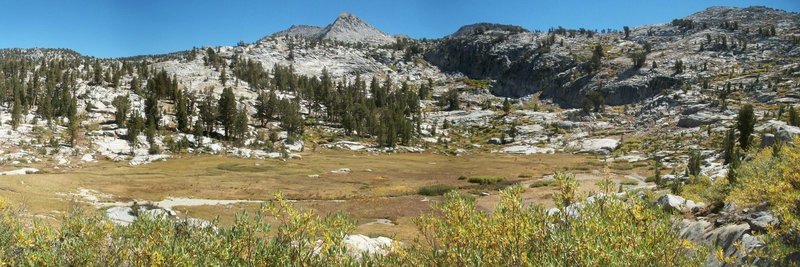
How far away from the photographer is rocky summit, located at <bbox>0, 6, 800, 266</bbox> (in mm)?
10695

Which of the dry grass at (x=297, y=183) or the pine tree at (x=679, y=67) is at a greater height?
the pine tree at (x=679, y=67)

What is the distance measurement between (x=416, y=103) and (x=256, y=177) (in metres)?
127

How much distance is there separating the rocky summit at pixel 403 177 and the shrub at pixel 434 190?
0.63 m

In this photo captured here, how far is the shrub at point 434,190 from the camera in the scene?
65.2m

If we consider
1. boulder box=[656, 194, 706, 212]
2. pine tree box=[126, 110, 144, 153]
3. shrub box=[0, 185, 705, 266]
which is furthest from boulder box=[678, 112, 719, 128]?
pine tree box=[126, 110, 144, 153]

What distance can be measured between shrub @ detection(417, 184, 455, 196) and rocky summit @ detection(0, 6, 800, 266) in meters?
0.63

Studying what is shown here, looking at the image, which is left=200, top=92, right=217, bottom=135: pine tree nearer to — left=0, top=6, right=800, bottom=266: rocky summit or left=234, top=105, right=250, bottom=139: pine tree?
left=0, top=6, right=800, bottom=266: rocky summit

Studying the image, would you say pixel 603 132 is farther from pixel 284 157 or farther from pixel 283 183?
pixel 283 183

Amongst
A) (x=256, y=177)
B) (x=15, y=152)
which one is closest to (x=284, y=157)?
(x=256, y=177)

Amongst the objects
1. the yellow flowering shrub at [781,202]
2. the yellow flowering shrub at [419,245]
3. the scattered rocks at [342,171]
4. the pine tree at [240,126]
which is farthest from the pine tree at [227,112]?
the yellow flowering shrub at [781,202]

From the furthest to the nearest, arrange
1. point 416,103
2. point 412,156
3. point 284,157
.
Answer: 1. point 416,103
2. point 412,156
3. point 284,157

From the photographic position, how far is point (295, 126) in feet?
488

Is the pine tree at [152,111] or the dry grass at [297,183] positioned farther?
the pine tree at [152,111]

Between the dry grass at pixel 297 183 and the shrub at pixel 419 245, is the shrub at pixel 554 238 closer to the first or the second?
the shrub at pixel 419 245
